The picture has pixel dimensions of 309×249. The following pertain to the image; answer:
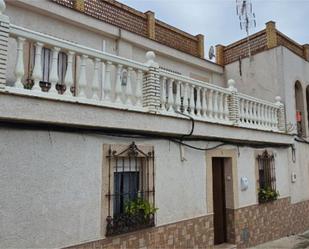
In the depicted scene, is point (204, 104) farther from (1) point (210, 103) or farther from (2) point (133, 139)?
(2) point (133, 139)

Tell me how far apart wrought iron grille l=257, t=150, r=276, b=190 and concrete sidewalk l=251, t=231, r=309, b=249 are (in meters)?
1.53

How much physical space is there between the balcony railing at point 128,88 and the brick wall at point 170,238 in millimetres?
2177

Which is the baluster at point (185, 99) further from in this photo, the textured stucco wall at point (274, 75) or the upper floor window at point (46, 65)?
the textured stucco wall at point (274, 75)

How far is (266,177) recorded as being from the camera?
9117mm

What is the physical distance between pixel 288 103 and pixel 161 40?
15.7 feet

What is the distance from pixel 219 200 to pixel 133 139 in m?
3.55

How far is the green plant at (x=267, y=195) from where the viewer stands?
8.56 m

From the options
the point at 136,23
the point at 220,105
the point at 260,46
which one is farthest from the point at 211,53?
the point at 220,105

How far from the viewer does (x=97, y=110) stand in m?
4.80

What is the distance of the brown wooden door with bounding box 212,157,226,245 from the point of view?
778 centimetres

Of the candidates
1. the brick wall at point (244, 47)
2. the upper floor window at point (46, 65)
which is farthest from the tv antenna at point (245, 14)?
the upper floor window at point (46, 65)

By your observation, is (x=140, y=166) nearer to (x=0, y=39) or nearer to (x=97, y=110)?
(x=97, y=110)

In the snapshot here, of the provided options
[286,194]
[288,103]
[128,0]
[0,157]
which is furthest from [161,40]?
[0,157]

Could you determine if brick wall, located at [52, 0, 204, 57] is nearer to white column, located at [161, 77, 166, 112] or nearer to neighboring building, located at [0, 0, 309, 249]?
neighboring building, located at [0, 0, 309, 249]
